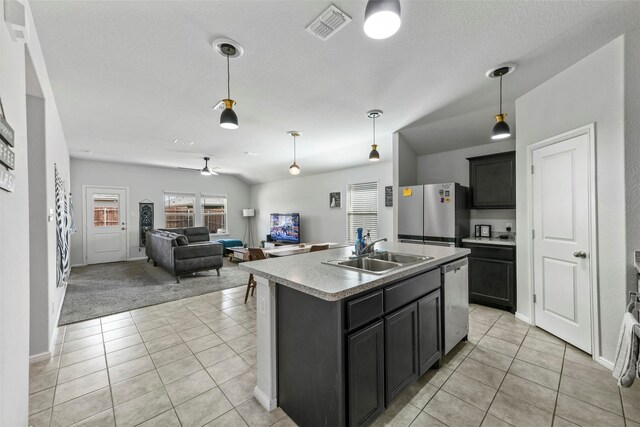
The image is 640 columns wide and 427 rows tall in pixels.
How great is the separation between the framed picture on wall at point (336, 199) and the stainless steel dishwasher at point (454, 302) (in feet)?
14.3

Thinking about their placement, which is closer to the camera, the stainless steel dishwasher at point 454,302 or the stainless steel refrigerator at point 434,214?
the stainless steel dishwasher at point 454,302

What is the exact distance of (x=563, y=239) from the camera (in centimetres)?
267

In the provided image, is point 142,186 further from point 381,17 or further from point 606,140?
point 606,140

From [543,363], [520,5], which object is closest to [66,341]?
[543,363]

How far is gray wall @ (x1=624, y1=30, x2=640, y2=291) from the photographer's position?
79.1 inches

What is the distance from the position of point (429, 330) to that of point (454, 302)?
512 millimetres

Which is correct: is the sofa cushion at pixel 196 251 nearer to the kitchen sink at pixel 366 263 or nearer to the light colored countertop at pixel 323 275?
the light colored countertop at pixel 323 275

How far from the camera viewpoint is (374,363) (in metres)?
1.58

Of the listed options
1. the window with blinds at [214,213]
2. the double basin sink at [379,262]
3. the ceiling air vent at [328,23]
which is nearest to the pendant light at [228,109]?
the ceiling air vent at [328,23]

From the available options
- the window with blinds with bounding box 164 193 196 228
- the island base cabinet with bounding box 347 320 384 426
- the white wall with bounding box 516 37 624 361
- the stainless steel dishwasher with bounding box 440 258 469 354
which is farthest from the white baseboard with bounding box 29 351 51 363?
the window with blinds with bounding box 164 193 196 228

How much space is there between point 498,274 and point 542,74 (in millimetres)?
2319

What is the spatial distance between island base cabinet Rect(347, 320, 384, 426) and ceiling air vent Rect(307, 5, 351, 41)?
6.62ft

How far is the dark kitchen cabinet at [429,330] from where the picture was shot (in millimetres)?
1988

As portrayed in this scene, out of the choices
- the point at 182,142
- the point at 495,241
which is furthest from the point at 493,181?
the point at 182,142
